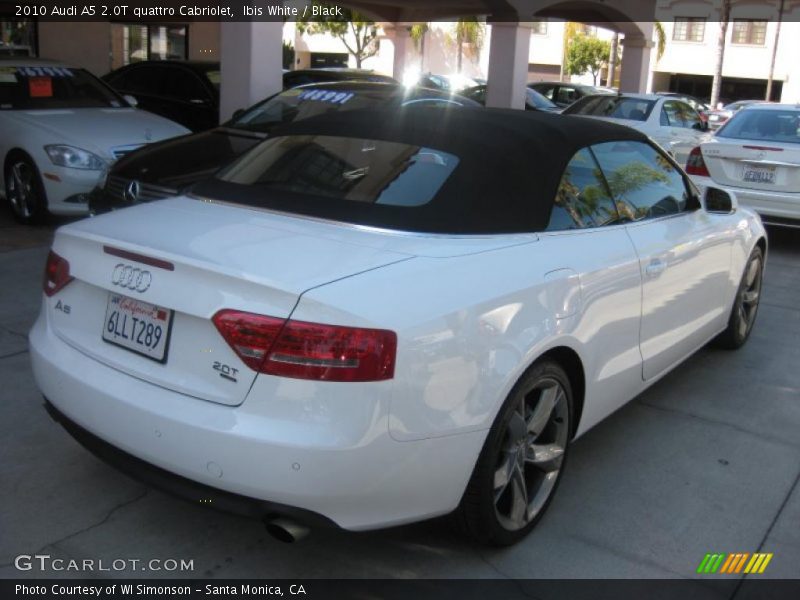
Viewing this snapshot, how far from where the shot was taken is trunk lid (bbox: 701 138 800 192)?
837 cm

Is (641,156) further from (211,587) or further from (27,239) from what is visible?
(27,239)

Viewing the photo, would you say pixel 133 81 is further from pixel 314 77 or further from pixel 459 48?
pixel 459 48

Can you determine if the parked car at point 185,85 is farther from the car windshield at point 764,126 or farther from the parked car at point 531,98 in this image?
the parked car at point 531,98

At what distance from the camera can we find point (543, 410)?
3.25m

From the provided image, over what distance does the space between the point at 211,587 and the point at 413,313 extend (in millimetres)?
1194

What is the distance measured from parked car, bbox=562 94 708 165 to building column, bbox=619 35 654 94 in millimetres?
6627

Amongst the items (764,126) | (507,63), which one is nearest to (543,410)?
(764,126)

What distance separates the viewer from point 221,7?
10.3m

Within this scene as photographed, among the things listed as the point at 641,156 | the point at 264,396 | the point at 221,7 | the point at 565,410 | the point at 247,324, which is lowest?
the point at 565,410

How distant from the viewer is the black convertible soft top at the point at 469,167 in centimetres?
319

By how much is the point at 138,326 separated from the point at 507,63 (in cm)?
1292

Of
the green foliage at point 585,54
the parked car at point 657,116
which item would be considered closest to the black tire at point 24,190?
the parked car at point 657,116

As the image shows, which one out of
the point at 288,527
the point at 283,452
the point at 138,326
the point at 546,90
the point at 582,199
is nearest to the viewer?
the point at 283,452

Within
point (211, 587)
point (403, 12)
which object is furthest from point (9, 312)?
point (403, 12)
